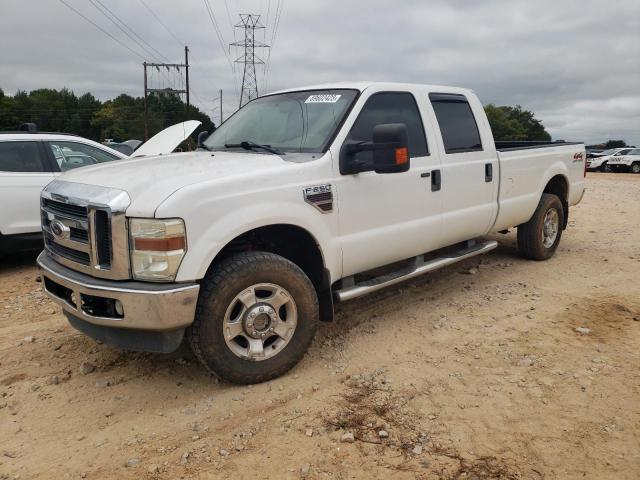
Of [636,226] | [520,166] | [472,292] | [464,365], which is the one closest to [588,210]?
[636,226]

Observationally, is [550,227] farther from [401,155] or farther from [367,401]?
[367,401]

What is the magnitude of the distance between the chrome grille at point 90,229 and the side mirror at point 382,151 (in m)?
1.57

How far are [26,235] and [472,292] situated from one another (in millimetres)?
5133

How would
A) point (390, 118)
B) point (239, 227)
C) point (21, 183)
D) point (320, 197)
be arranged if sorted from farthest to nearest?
1. point (21, 183)
2. point (390, 118)
3. point (320, 197)
4. point (239, 227)

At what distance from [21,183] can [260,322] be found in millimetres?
4415

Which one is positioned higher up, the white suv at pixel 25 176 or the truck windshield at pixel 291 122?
the truck windshield at pixel 291 122

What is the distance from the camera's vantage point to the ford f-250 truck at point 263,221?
2.95 metres

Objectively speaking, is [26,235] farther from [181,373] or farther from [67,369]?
[181,373]

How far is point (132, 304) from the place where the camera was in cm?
291

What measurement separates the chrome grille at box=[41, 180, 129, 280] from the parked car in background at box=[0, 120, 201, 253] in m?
2.72

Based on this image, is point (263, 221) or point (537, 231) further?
point (537, 231)

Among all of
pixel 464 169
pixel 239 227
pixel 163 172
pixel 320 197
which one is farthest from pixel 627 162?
pixel 163 172

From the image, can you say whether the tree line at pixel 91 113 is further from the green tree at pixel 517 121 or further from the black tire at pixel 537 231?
the black tire at pixel 537 231

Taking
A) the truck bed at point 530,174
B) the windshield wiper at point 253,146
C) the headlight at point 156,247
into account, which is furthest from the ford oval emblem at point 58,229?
the truck bed at point 530,174
